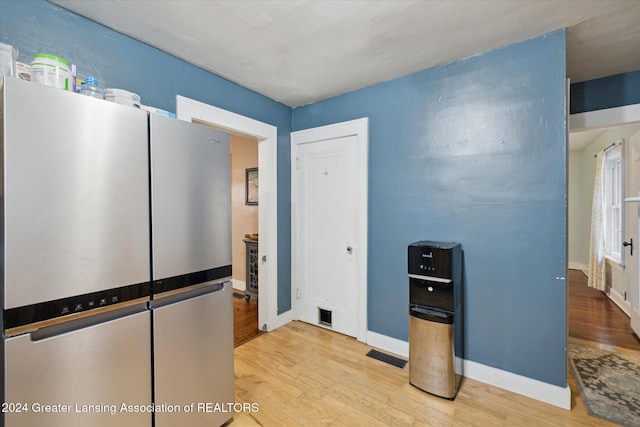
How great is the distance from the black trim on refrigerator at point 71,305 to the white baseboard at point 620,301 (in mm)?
5103

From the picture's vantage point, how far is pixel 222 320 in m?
1.64

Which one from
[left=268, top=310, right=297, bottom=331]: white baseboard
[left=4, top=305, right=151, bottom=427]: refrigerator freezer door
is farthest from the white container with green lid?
[left=268, top=310, right=297, bottom=331]: white baseboard

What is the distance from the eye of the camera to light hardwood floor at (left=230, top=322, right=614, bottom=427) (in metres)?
1.76

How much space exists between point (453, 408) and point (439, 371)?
0.23 meters

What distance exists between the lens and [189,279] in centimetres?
149

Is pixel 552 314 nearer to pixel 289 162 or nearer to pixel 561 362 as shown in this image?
pixel 561 362

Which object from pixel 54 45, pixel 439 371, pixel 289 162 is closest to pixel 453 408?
pixel 439 371

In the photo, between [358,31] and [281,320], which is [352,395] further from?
[358,31]

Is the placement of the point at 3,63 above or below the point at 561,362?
above

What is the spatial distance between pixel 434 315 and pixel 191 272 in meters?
1.71

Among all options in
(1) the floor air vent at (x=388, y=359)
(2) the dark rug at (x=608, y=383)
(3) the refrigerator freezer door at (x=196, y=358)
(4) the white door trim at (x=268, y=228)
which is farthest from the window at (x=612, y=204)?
(3) the refrigerator freezer door at (x=196, y=358)

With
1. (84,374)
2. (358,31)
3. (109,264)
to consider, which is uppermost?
(358,31)

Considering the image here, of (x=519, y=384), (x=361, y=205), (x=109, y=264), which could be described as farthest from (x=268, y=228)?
(x=519, y=384)

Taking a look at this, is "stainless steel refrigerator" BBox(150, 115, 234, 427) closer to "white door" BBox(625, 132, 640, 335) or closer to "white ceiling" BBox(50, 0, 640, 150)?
"white ceiling" BBox(50, 0, 640, 150)
